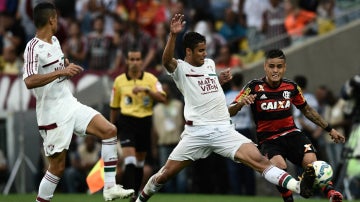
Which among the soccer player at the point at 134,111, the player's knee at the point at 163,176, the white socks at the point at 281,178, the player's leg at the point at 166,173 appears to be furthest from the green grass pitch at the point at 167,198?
the white socks at the point at 281,178

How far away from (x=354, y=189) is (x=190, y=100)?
728 cm

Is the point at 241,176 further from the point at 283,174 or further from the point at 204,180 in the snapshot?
the point at 283,174

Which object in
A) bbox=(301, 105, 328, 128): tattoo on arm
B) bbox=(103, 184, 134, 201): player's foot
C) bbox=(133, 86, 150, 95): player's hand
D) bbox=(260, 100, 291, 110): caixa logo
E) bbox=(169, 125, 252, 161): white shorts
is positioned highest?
bbox=(133, 86, 150, 95): player's hand

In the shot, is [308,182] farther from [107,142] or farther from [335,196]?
[107,142]

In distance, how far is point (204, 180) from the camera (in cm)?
2181

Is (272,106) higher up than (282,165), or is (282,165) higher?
(272,106)

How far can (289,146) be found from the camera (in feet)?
45.7

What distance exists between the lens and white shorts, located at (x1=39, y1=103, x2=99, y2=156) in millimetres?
12969

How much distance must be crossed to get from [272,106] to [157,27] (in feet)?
33.5

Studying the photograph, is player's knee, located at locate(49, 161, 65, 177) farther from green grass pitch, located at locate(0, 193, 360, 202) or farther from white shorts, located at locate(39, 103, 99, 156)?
green grass pitch, located at locate(0, 193, 360, 202)

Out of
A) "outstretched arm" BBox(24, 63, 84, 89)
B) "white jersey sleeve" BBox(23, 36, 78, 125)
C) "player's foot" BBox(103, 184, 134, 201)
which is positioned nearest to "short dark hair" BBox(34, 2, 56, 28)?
"white jersey sleeve" BBox(23, 36, 78, 125)

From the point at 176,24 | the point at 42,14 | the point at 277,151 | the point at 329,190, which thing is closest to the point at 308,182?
the point at 329,190

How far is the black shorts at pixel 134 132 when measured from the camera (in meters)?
17.1

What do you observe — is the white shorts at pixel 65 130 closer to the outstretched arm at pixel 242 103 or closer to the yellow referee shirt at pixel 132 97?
the outstretched arm at pixel 242 103
